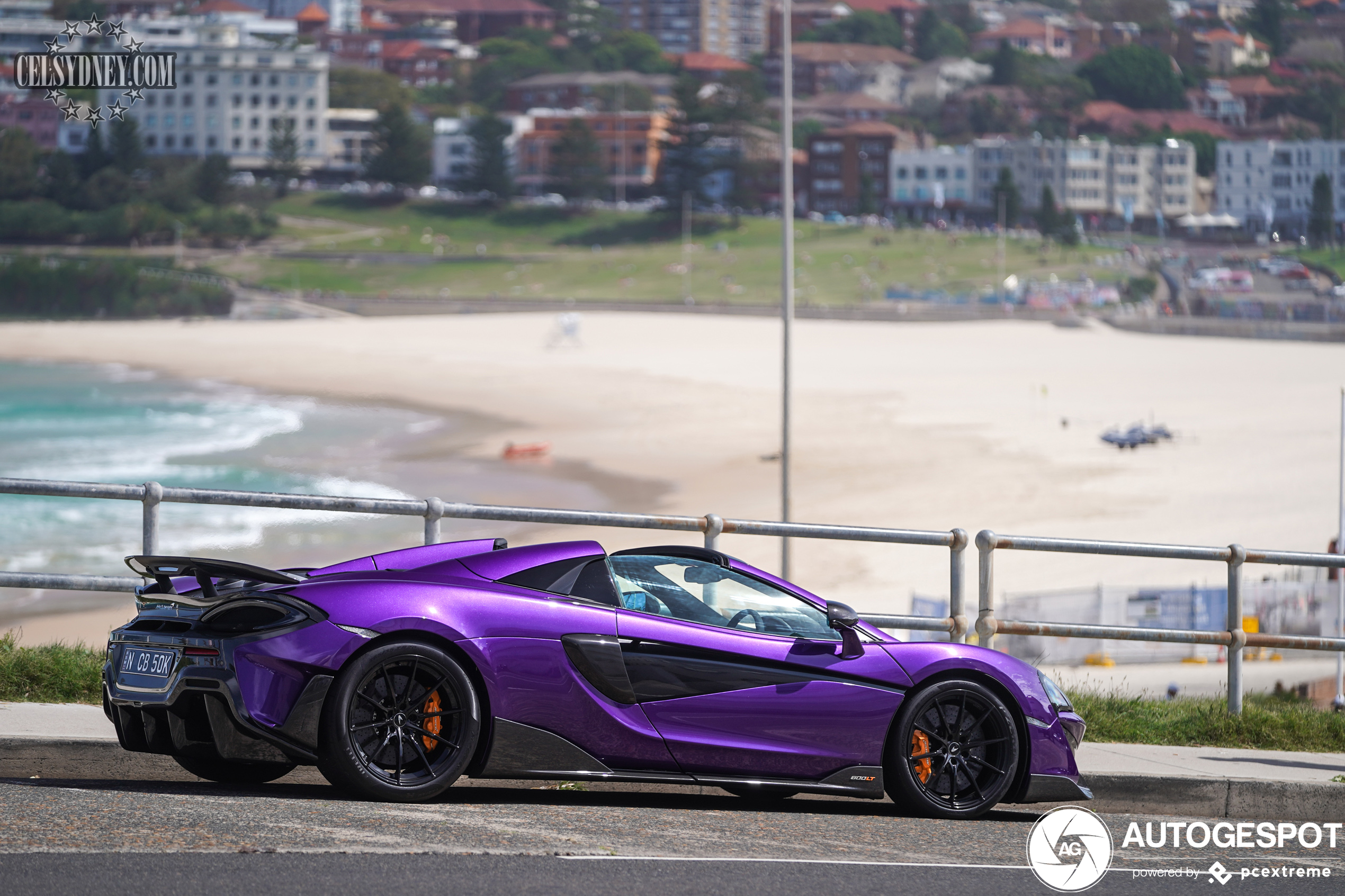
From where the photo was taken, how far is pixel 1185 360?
7512 cm

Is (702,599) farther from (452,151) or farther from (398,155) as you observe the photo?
(452,151)

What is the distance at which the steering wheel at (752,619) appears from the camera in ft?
21.4

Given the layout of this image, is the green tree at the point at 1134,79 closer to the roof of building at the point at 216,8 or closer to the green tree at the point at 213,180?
→ the green tree at the point at 213,180

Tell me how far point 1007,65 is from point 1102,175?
37.6 meters

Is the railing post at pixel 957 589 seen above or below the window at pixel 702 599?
below

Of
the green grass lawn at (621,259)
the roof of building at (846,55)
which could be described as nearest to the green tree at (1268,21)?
the roof of building at (846,55)

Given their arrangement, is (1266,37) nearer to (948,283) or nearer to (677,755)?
(948,283)

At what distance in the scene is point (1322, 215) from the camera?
407 ft

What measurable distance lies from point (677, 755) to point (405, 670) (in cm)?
118

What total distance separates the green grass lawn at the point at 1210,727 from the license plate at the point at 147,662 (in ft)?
17.5

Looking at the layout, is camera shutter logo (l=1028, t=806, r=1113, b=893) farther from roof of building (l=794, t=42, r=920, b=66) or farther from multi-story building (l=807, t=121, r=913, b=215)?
roof of building (l=794, t=42, r=920, b=66)

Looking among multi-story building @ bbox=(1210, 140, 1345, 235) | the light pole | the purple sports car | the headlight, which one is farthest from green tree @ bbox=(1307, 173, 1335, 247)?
the purple sports car

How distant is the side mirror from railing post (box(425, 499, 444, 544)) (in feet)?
7.95

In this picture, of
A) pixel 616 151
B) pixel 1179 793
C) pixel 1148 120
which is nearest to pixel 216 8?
pixel 616 151
